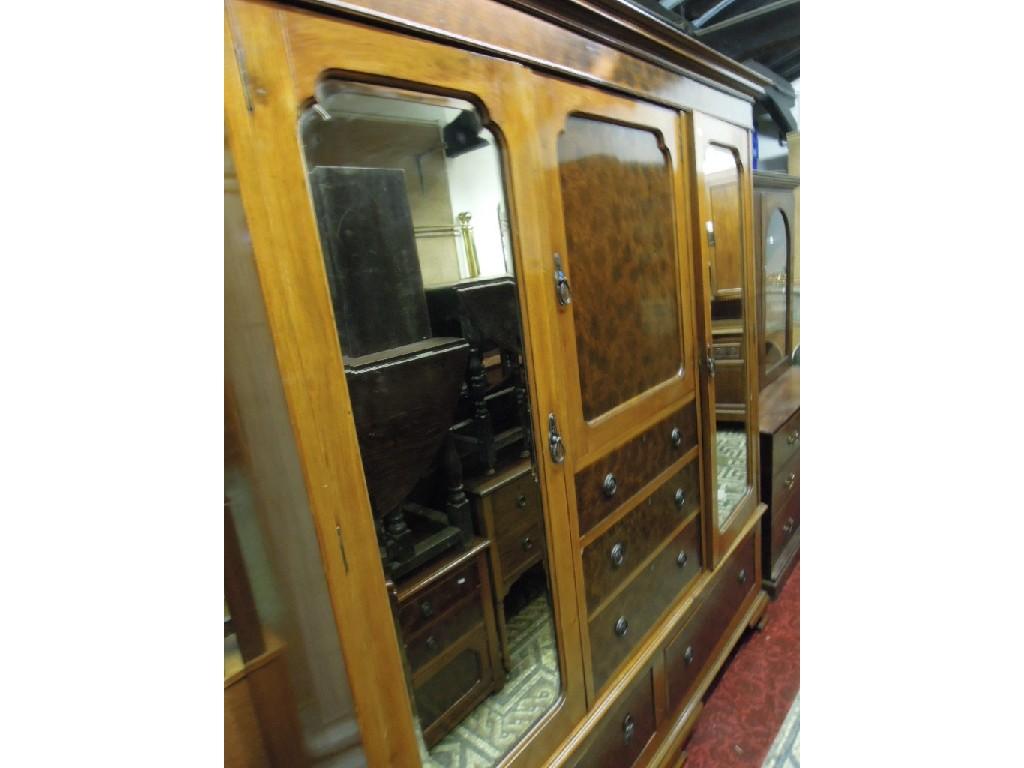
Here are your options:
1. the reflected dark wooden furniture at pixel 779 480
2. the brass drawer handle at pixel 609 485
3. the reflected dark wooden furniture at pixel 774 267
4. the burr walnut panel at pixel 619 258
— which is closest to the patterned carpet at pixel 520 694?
the brass drawer handle at pixel 609 485

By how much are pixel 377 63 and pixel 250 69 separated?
0.50ft

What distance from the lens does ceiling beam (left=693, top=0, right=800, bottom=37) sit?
214cm

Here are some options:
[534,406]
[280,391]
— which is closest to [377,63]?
[280,391]

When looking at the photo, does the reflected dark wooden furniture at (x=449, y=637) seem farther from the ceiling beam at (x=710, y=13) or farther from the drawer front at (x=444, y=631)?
the ceiling beam at (x=710, y=13)

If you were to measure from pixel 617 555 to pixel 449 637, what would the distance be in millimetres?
394

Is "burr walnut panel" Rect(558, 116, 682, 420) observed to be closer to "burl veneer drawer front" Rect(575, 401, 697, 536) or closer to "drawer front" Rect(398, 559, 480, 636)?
"burl veneer drawer front" Rect(575, 401, 697, 536)

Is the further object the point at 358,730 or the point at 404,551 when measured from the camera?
the point at 404,551

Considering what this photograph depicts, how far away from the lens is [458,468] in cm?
82

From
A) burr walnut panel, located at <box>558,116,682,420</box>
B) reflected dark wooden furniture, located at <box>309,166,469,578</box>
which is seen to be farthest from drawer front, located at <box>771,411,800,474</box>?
reflected dark wooden furniture, located at <box>309,166,469,578</box>

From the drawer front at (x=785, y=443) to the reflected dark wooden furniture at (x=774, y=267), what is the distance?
0.21m

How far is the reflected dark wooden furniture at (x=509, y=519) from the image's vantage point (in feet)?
2.76
